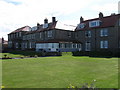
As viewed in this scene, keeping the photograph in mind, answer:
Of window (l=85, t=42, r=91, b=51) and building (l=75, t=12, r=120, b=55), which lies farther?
window (l=85, t=42, r=91, b=51)

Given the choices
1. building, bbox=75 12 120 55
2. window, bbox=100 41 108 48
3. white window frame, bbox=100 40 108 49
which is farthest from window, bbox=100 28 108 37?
window, bbox=100 41 108 48

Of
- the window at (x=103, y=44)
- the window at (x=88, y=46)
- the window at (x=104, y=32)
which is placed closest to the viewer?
the window at (x=103, y=44)

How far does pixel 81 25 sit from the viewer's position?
49125 millimetres

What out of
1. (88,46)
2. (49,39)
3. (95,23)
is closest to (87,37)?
(88,46)

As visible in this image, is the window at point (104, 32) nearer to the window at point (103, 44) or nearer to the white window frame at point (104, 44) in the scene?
the white window frame at point (104, 44)

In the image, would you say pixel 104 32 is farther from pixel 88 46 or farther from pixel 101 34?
pixel 88 46

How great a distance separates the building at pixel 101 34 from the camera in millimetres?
37803

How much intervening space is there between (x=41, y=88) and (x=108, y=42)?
109 ft

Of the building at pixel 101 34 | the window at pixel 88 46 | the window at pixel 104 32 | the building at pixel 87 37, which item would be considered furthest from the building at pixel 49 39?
the window at pixel 104 32

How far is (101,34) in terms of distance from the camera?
40844mm

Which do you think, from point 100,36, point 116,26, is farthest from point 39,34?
point 116,26

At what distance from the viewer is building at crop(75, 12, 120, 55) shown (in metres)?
37.8

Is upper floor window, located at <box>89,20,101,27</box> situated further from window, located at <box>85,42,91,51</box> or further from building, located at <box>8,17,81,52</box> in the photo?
building, located at <box>8,17,81,52</box>

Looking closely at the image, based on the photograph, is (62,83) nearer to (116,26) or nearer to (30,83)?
(30,83)
